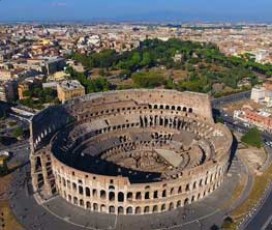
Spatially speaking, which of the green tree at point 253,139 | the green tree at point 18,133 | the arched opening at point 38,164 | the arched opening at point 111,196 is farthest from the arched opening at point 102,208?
the green tree at point 253,139

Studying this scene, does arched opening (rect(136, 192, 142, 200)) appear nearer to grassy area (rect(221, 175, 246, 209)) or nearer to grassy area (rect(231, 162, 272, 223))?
grassy area (rect(221, 175, 246, 209))

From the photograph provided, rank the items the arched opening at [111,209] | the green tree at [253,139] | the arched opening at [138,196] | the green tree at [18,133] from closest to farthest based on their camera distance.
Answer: the arched opening at [138,196] < the arched opening at [111,209] < the green tree at [253,139] < the green tree at [18,133]

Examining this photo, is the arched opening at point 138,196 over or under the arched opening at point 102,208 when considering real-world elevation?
over

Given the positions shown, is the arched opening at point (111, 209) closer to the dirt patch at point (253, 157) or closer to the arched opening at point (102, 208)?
the arched opening at point (102, 208)

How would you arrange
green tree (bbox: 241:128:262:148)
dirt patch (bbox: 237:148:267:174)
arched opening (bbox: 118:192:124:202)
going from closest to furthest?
arched opening (bbox: 118:192:124:202), dirt patch (bbox: 237:148:267:174), green tree (bbox: 241:128:262:148)

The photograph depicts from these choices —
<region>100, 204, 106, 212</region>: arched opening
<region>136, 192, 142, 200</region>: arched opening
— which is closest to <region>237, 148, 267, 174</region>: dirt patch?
<region>136, 192, 142, 200</region>: arched opening
